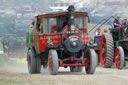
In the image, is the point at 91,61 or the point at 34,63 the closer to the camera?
the point at 91,61

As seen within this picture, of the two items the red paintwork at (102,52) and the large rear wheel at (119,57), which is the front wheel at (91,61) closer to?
the large rear wheel at (119,57)

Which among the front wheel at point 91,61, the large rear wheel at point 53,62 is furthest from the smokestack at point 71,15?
the large rear wheel at point 53,62

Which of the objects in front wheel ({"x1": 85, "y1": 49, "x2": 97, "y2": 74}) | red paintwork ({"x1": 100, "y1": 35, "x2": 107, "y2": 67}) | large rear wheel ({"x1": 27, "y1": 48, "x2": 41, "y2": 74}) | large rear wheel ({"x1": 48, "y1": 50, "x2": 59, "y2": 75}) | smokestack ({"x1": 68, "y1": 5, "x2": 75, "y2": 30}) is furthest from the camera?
red paintwork ({"x1": 100, "y1": 35, "x2": 107, "y2": 67})

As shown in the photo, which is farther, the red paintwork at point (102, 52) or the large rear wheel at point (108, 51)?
the red paintwork at point (102, 52)

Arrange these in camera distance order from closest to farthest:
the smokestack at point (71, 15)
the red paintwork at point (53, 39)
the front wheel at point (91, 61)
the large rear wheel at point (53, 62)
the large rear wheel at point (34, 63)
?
the large rear wheel at point (53, 62) → the front wheel at point (91, 61) → the red paintwork at point (53, 39) → the smokestack at point (71, 15) → the large rear wheel at point (34, 63)

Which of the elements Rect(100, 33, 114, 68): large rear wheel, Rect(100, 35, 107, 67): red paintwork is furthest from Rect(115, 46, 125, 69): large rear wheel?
Rect(100, 35, 107, 67): red paintwork

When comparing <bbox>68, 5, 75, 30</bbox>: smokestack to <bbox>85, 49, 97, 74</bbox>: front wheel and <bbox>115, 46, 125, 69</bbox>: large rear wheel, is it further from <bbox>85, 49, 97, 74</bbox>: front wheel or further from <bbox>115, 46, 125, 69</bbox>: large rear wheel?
<bbox>115, 46, 125, 69</bbox>: large rear wheel

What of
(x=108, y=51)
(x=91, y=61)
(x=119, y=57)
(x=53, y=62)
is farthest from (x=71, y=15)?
(x=108, y=51)

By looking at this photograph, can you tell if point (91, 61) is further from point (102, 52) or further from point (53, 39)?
point (102, 52)

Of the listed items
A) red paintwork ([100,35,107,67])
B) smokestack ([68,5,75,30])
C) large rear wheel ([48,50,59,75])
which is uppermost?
smokestack ([68,5,75,30])

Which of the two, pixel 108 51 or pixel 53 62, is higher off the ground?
pixel 53 62

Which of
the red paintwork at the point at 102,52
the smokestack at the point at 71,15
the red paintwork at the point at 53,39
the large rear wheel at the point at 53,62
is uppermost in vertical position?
the smokestack at the point at 71,15

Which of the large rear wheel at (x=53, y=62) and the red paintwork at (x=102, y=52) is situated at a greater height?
the large rear wheel at (x=53, y=62)

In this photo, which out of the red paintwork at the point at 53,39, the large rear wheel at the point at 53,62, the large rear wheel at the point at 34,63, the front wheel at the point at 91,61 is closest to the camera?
the large rear wheel at the point at 53,62
